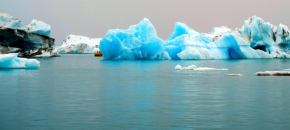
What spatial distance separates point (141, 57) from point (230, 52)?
12785mm

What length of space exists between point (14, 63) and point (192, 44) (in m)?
23.0

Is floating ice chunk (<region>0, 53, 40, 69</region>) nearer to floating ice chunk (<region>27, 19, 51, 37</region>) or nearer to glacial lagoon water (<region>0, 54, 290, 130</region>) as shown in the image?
glacial lagoon water (<region>0, 54, 290, 130</region>)

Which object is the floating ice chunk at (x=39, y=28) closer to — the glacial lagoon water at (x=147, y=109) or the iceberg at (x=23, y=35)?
the iceberg at (x=23, y=35)

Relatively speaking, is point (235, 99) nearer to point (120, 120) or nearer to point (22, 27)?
point (120, 120)

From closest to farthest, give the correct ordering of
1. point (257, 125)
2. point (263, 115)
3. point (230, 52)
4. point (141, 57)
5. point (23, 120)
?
1. point (257, 125)
2. point (23, 120)
3. point (263, 115)
4. point (141, 57)
5. point (230, 52)

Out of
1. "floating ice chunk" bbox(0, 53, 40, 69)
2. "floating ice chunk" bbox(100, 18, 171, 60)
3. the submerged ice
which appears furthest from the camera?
the submerged ice

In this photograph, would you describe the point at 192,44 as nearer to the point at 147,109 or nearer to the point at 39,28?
the point at 39,28

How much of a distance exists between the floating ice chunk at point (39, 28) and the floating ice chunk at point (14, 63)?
26.9 meters

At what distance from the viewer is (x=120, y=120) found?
7.11 meters

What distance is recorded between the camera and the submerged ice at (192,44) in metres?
40.2

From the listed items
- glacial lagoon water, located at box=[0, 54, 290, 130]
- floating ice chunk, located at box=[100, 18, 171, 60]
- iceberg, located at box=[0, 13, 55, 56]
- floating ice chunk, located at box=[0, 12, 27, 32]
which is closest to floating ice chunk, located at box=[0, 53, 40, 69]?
glacial lagoon water, located at box=[0, 54, 290, 130]

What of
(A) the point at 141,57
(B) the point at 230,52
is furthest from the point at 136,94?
(B) the point at 230,52

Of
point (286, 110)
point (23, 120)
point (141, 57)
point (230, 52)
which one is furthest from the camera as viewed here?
point (230, 52)

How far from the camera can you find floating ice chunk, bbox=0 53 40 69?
23375mm
